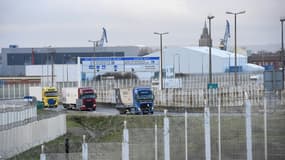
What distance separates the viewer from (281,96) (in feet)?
44.4

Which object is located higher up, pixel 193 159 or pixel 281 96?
pixel 281 96

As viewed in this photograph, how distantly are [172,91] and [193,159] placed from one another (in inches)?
1000

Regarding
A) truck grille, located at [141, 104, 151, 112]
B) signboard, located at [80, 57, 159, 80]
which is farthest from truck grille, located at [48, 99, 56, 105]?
truck grille, located at [141, 104, 151, 112]

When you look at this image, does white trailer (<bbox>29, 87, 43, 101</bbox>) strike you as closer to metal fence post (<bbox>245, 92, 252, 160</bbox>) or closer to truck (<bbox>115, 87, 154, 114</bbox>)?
A: truck (<bbox>115, 87, 154, 114</bbox>)

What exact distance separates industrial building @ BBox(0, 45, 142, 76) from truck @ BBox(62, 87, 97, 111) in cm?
3701

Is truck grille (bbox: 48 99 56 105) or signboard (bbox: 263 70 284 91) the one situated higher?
signboard (bbox: 263 70 284 91)

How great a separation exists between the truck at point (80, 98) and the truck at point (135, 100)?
126 inches

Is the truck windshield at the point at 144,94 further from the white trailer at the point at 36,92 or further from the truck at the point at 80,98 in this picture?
the white trailer at the point at 36,92

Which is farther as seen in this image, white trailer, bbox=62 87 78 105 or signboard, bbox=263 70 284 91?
white trailer, bbox=62 87 78 105

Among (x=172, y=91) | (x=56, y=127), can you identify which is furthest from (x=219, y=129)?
(x=172, y=91)

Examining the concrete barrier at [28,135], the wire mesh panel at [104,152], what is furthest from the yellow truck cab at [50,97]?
the wire mesh panel at [104,152]

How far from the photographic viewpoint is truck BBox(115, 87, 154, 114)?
123 ft

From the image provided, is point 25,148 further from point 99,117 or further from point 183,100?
point 183,100

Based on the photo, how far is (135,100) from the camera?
128ft
